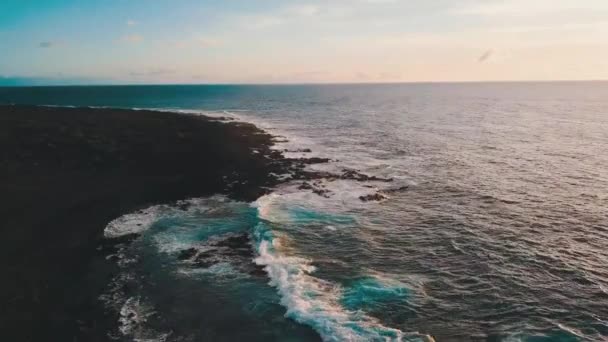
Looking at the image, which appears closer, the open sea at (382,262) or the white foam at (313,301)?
the white foam at (313,301)

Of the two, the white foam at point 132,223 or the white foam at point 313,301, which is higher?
the white foam at point 132,223

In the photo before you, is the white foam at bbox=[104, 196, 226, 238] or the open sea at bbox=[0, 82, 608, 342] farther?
the white foam at bbox=[104, 196, 226, 238]

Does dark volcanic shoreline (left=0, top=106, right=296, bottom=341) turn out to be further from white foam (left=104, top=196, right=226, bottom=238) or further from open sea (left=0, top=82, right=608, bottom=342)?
open sea (left=0, top=82, right=608, bottom=342)

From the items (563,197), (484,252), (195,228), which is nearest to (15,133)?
(195,228)

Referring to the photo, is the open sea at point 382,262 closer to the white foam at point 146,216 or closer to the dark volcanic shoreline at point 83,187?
the white foam at point 146,216

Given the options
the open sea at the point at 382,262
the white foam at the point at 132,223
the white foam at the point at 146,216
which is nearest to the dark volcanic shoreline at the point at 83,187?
the white foam at the point at 132,223

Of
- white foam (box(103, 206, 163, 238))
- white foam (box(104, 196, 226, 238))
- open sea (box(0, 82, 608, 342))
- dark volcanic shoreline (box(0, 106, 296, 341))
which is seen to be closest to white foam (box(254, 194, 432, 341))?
open sea (box(0, 82, 608, 342))

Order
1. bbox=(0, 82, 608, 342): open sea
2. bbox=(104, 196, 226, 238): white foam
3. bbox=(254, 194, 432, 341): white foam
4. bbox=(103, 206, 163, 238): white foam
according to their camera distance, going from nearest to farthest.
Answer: bbox=(254, 194, 432, 341): white foam < bbox=(0, 82, 608, 342): open sea < bbox=(103, 206, 163, 238): white foam < bbox=(104, 196, 226, 238): white foam

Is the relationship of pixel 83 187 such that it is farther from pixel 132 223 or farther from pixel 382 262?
pixel 382 262

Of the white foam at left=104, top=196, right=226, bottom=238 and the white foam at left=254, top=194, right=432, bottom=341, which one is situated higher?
the white foam at left=104, top=196, right=226, bottom=238

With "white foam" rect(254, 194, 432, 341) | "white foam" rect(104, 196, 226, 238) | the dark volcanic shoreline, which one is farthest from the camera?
"white foam" rect(104, 196, 226, 238)
